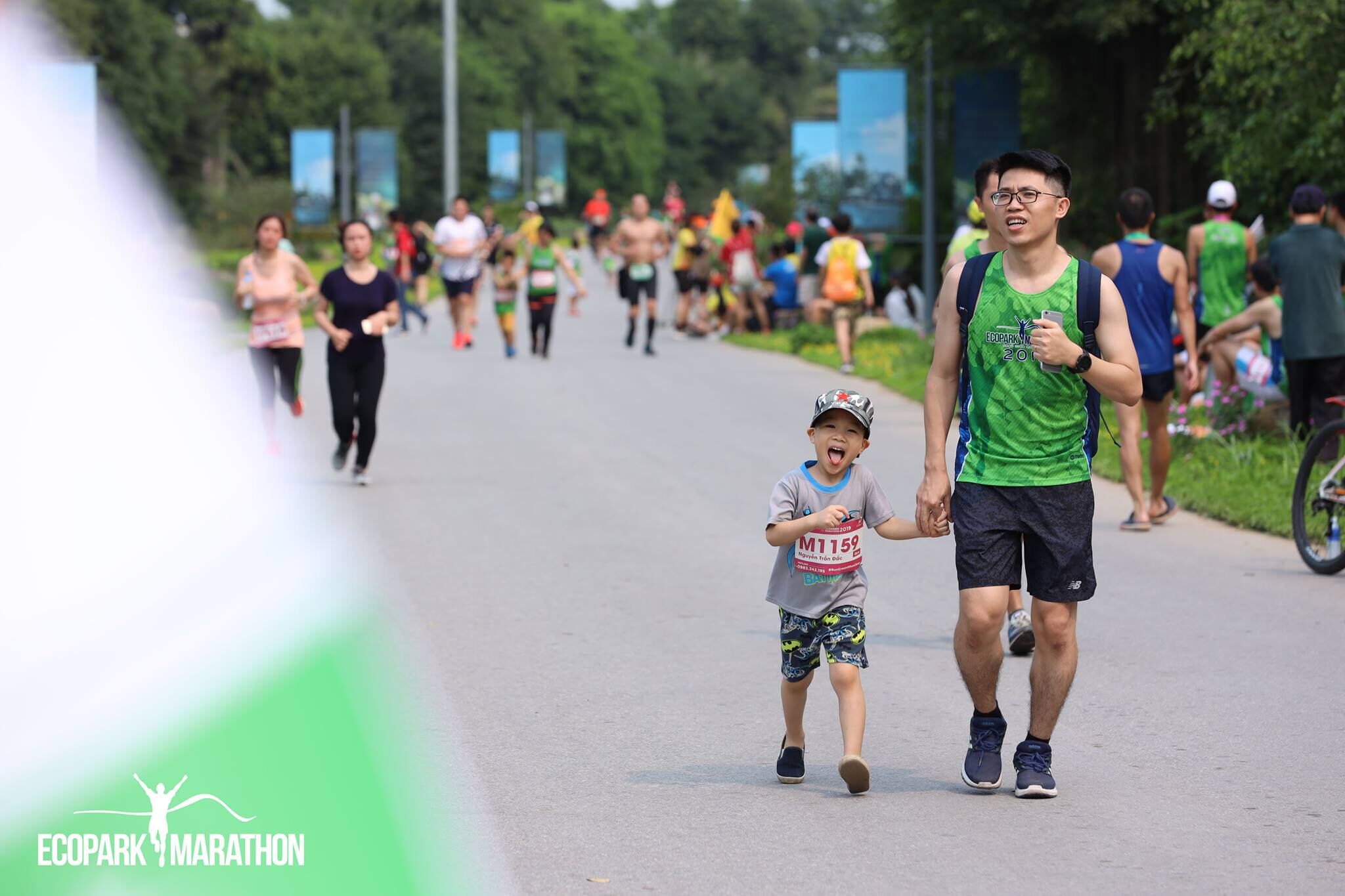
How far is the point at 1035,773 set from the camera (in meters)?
6.11

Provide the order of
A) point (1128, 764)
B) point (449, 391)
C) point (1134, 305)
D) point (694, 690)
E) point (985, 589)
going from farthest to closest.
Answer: point (449, 391) < point (1134, 305) < point (694, 690) < point (1128, 764) < point (985, 589)

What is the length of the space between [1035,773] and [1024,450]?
0.97m

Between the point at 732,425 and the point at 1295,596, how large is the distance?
27.8 ft

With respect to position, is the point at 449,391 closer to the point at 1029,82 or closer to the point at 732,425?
the point at 732,425

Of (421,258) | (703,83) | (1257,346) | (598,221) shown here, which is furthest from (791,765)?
(703,83)

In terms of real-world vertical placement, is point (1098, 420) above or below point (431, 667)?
above

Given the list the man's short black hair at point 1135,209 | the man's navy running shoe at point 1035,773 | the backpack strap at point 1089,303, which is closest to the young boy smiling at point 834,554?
the man's navy running shoe at point 1035,773

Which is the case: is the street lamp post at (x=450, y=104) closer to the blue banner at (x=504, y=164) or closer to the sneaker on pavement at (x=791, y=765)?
the sneaker on pavement at (x=791, y=765)

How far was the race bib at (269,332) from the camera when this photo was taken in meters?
14.8

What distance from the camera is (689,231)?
29484mm

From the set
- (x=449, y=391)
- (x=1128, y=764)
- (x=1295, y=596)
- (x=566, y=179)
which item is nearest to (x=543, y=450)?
(x=449, y=391)

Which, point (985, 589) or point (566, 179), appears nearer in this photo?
point (985, 589)

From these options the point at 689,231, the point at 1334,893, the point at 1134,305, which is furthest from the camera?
the point at 689,231

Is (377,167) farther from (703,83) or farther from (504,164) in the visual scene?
(703,83)
